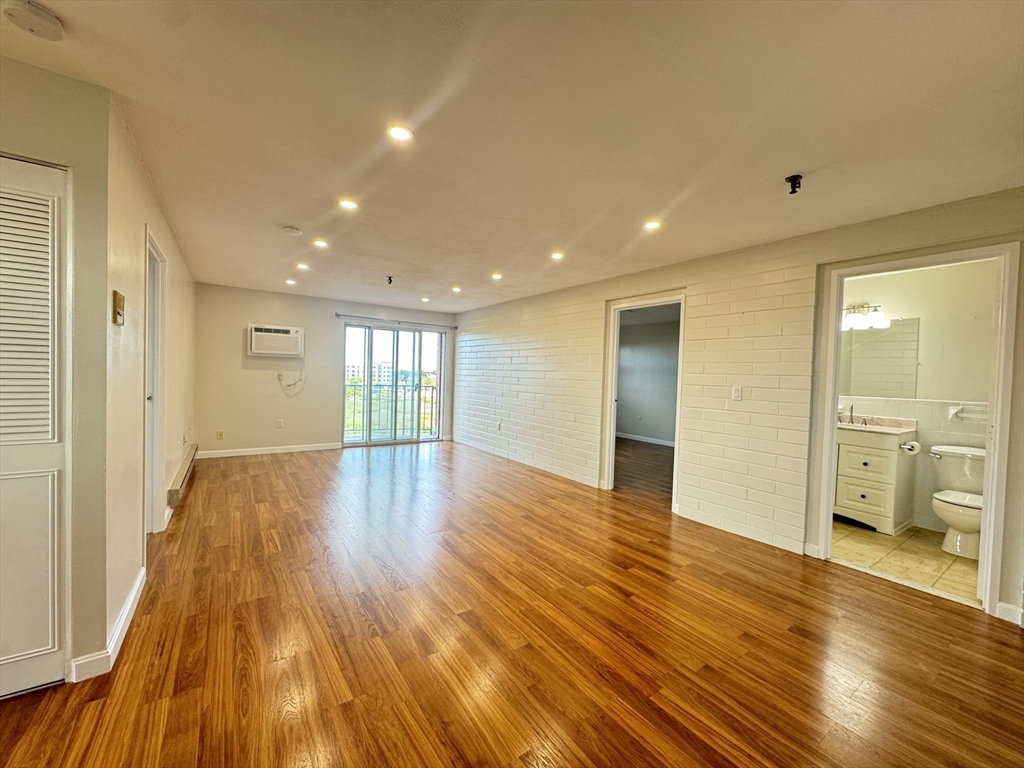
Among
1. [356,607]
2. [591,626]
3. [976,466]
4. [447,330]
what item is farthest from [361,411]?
[976,466]

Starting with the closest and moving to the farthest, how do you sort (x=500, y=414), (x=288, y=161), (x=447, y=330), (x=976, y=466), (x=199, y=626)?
(x=199, y=626) → (x=288, y=161) → (x=976, y=466) → (x=500, y=414) → (x=447, y=330)

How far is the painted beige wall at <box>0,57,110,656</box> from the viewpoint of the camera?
5.07 feet

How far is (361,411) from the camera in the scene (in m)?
6.88

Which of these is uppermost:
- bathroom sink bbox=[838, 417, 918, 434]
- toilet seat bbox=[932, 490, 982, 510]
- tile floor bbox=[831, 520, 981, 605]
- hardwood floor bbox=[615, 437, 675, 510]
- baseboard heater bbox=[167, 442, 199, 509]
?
bathroom sink bbox=[838, 417, 918, 434]

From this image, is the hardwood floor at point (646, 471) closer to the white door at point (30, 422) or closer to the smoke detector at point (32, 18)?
the white door at point (30, 422)

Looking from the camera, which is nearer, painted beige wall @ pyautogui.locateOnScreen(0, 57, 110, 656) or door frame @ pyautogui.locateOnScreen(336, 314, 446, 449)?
painted beige wall @ pyautogui.locateOnScreen(0, 57, 110, 656)

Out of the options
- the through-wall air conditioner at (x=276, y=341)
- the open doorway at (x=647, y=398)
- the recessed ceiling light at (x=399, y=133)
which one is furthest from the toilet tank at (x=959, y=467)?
the through-wall air conditioner at (x=276, y=341)

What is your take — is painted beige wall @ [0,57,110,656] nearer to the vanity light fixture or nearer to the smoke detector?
the smoke detector

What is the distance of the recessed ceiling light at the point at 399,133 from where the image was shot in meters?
1.85

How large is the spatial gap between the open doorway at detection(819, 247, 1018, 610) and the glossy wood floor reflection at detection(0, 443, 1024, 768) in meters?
0.60

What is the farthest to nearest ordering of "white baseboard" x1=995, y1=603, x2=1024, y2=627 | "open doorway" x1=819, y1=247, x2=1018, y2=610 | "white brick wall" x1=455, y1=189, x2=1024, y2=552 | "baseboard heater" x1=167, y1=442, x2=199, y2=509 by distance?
1. "baseboard heater" x1=167, y1=442, x2=199, y2=509
2. "open doorway" x1=819, y1=247, x2=1018, y2=610
3. "white brick wall" x1=455, y1=189, x2=1024, y2=552
4. "white baseboard" x1=995, y1=603, x2=1024, y2=627

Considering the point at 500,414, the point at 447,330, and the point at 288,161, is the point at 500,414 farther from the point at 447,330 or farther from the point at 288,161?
the point at 288,161

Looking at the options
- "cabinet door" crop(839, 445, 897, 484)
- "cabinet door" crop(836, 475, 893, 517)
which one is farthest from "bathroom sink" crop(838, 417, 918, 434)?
"cabinet door" crop(836, 475, 893, 517)

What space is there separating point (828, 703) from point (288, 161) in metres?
3.60
